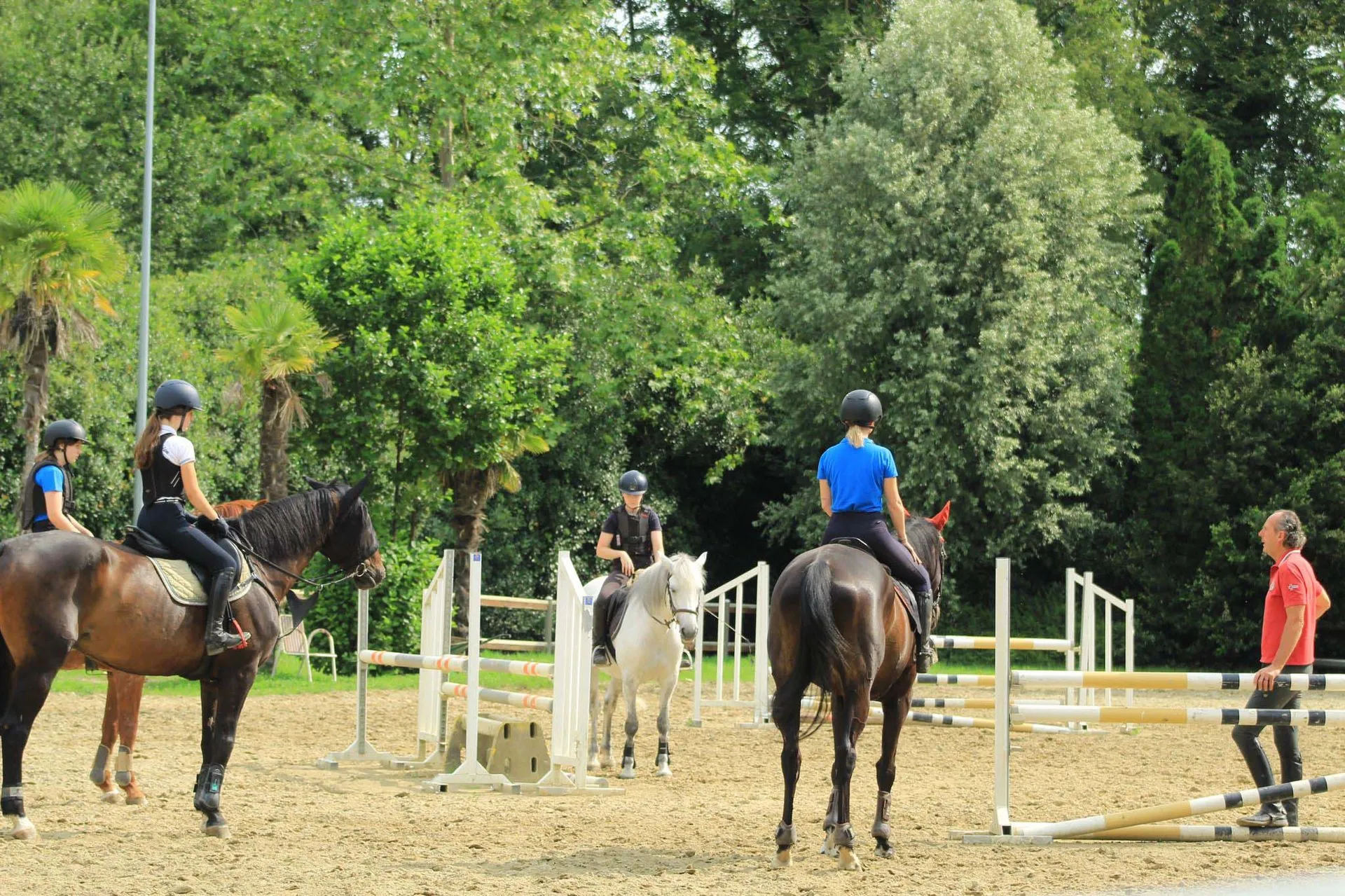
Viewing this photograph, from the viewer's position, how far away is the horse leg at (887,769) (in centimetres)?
793

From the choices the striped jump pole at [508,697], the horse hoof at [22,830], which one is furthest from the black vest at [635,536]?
the horse hoof at [22,830]

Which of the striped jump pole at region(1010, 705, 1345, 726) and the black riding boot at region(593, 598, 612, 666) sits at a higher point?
the black riding boot at region(593, 598, 612, 666)

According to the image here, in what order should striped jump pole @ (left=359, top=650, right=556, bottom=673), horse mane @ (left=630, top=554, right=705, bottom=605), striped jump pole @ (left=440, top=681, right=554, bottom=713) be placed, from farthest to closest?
horse mane @ (left=630, top=554, right=705, bottom=605)
striped jump pole @ (left=440, top=681, right=554, bottom=713)
striped jump pole @ (left=359, top=650, right=556, bottom=673)

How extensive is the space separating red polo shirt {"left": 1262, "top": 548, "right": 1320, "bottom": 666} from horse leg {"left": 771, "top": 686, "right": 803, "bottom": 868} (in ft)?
9.21

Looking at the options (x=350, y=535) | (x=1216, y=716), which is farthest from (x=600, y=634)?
(x=1216, y=716)

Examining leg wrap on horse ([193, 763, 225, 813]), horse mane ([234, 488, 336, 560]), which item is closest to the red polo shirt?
horse mane ([234, 488, 336, 560])

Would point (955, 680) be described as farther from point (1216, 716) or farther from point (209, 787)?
point (209, 787)

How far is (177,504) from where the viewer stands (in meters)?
8.45

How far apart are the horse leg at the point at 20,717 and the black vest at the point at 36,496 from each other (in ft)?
5.24

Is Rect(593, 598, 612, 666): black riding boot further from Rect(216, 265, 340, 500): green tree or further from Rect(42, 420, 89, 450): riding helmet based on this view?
Rect(216, 265, 340, 500): green tree

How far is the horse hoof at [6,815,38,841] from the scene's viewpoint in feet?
25.8

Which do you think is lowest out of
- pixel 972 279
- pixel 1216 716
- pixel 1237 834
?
pixel 1237 834

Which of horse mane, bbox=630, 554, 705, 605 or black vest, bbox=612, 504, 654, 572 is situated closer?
horse mane, bbox=630, 554, 705, 605

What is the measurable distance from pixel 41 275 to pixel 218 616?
1309 cm
